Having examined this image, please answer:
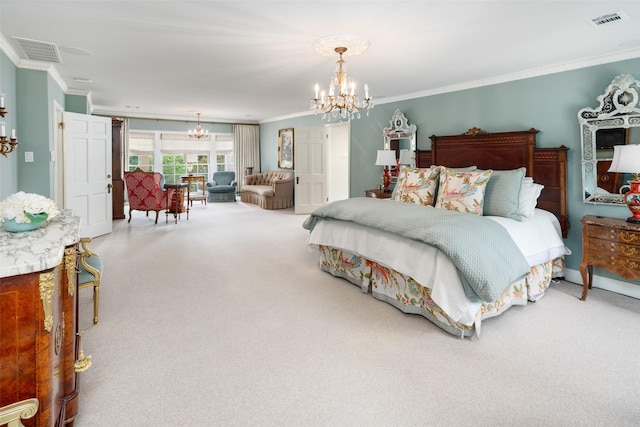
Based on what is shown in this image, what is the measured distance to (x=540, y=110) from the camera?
431 centimetres

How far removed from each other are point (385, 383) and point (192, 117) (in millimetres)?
9931

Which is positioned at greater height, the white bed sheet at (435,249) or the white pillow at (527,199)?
the white pillow at (527,199)

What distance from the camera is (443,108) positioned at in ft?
17.9

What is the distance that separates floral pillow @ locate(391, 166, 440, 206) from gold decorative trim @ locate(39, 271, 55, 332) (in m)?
3.42

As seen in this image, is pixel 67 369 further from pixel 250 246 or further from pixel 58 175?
pixel 58 175

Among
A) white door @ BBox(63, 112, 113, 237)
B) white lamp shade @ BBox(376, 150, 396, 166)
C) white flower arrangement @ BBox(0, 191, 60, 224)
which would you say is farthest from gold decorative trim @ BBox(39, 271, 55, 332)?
white lamp shade @ BBox(376, 150, 396, 166)

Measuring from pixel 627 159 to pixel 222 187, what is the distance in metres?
9.18

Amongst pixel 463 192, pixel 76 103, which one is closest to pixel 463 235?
pixel 463 192

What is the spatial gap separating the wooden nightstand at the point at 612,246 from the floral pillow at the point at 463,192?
96 centimetres

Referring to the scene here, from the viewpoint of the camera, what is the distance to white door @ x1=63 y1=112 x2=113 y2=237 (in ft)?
17.7

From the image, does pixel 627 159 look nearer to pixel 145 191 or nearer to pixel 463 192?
pixel 463 192

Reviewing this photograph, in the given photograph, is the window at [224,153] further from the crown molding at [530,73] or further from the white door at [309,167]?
the crown molding at [530,73]

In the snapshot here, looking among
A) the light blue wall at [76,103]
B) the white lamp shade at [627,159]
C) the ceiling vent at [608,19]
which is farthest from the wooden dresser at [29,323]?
the light blue wall at [76,103]

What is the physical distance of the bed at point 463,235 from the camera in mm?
2598
